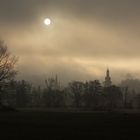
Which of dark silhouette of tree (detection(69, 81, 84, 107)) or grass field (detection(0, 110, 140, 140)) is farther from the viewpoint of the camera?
dark silhouette of tree (detection(69, 81, 84, 107))

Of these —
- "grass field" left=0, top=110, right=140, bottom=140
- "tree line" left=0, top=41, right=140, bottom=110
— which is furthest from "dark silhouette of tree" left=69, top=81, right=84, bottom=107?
"grass field" left=0, top=110, right=140, bottom=140

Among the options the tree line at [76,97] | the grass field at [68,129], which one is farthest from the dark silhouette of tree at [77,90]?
the grass field at [68,129]

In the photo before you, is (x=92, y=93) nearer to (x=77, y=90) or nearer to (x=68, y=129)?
(x=77, y=90)

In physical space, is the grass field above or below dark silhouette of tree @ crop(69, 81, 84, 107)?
below

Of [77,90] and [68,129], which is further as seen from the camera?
[77,90]

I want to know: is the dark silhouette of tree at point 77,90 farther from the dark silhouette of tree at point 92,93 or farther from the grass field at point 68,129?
the grass field at point 68,129

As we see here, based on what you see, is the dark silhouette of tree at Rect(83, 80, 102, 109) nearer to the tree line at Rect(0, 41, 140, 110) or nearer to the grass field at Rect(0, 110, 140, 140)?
the tree line at Rect(0, 41, 140, 110)

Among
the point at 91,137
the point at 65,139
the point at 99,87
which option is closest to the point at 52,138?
the point at 65,139

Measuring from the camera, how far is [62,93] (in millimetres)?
160125

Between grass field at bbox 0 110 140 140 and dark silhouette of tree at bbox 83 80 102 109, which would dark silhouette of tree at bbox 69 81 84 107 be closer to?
dark silhouette of tree at bbox 83 80 102 109

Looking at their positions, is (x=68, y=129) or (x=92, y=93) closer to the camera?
(x=68, y=129)

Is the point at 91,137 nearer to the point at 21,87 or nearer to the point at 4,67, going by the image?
the point at 4,67

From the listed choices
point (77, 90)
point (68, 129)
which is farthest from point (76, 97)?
point (68, 129)

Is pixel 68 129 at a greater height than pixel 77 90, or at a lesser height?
lesser
